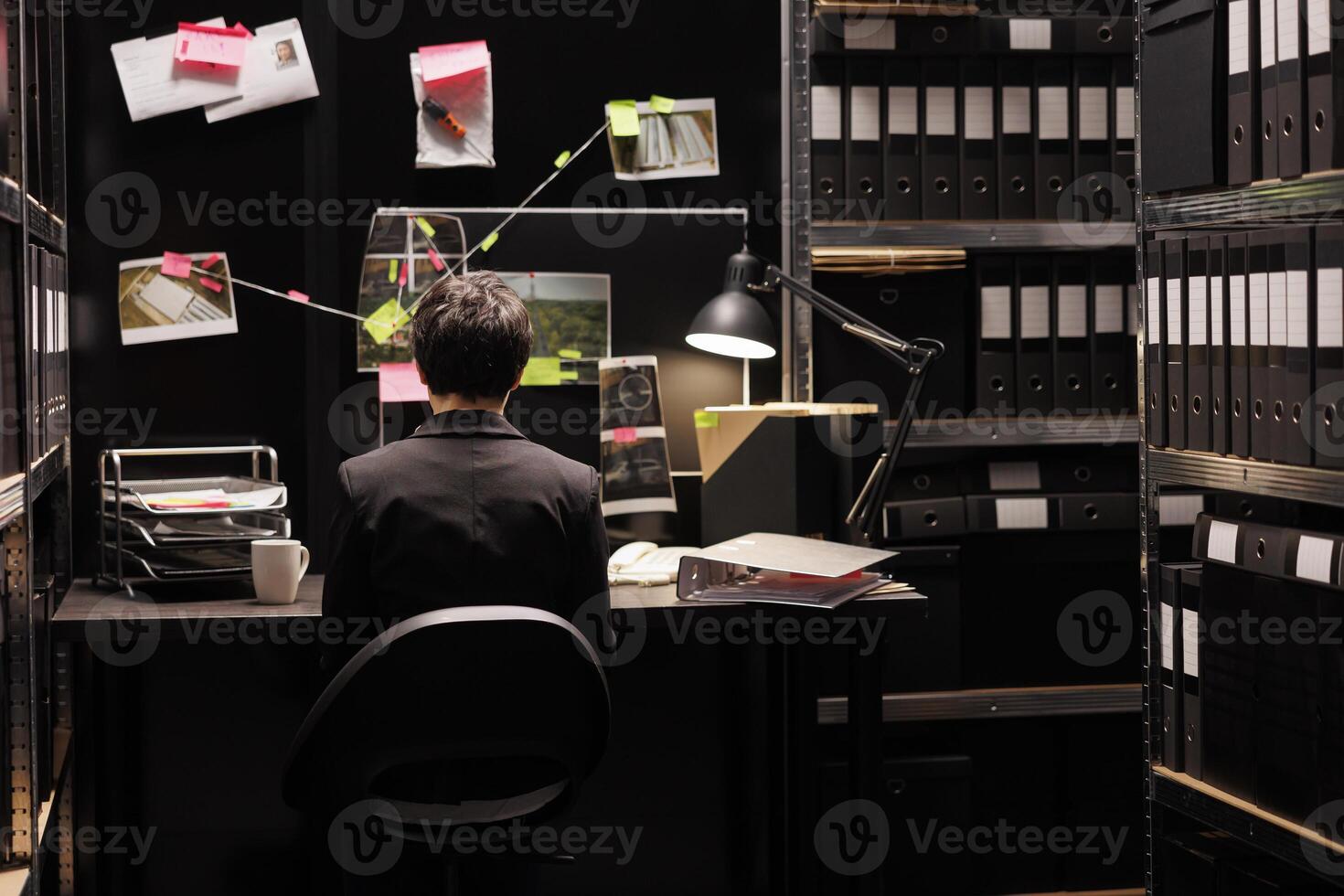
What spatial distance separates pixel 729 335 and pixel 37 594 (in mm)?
1259

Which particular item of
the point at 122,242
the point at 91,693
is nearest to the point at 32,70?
the point at 122,242

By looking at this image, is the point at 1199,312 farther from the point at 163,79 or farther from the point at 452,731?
the point at 163,79

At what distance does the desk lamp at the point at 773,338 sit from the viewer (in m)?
2.44

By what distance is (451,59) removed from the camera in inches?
108

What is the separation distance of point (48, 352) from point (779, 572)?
1.30 metres

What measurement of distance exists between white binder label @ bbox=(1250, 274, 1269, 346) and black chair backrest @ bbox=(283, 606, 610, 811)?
1.08 meters

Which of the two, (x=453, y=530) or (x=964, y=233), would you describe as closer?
(x=453, y=530)

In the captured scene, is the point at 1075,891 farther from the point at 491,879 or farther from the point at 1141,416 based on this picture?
the point at 491,879

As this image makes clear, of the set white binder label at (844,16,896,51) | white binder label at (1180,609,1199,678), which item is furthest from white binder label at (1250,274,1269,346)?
white binder label at (844,16,896,51)

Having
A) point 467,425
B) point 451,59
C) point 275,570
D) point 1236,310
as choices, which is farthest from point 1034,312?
point 275,570

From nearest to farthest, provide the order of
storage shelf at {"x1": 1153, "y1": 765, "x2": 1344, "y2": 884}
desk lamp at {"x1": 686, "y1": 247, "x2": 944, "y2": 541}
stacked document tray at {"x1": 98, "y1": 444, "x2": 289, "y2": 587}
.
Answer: storage shelf at {"x1": 1153, "y1": 765, "x2": 1344, "y2": 884} → stacked document tray at {"x1": 98, "y1": 444, "x2": 289, "y2": 587} → desk lamp at {"x1": 686, "y1": 247, "x2": 944, "y2": 541}

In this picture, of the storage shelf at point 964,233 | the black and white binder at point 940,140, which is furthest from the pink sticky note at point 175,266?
the black and white binder at point 940,140

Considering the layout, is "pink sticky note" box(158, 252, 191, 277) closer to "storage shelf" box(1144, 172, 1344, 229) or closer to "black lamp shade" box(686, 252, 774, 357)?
"black lamp shade" box(686, 252, 774, 357)

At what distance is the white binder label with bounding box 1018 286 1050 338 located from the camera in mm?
2740
